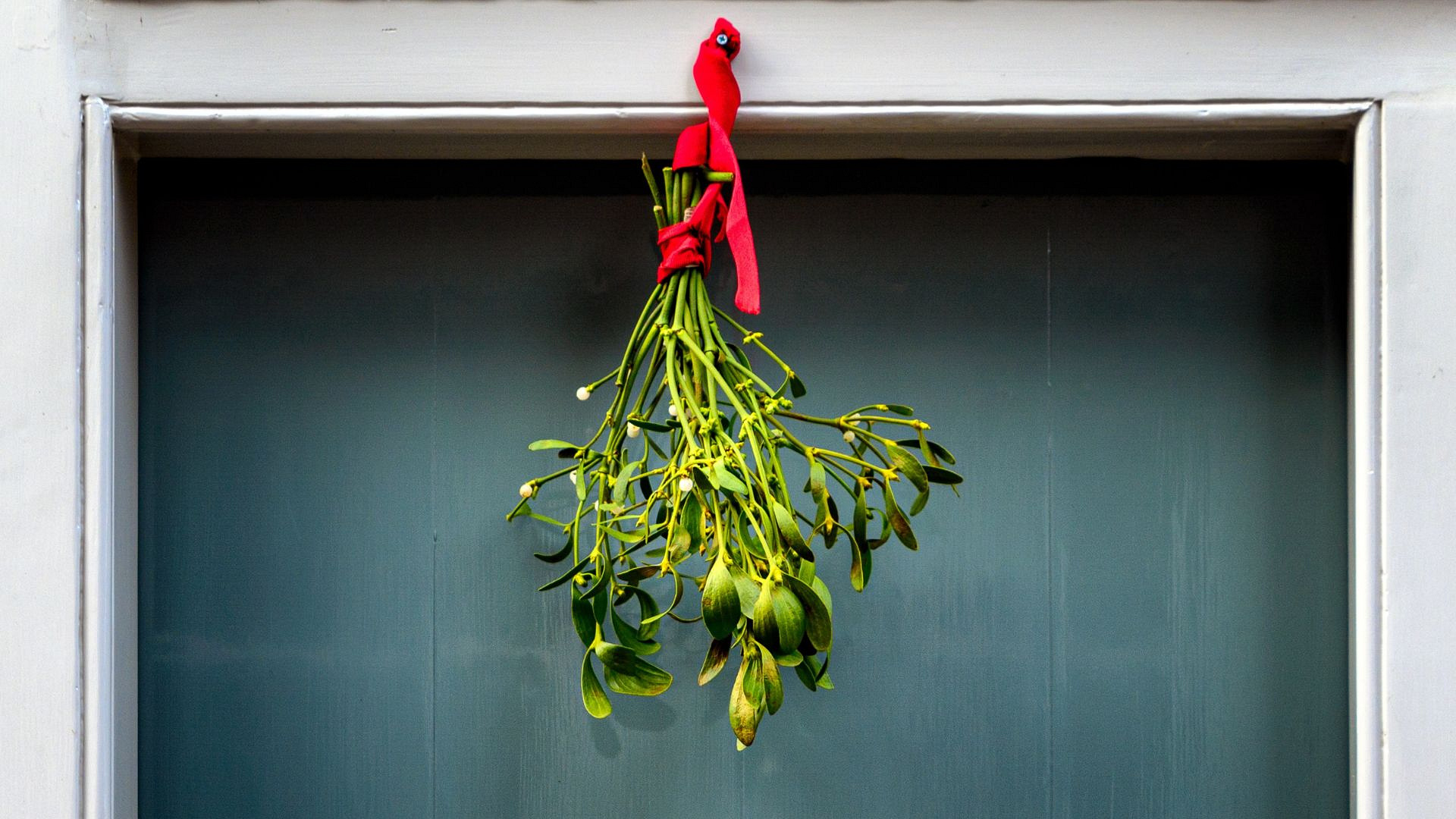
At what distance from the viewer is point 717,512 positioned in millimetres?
702

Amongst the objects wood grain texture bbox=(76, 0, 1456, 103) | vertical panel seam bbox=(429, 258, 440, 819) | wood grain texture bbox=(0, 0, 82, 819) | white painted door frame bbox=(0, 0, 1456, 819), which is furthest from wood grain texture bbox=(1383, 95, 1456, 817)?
wood grain texture bbox=(0, 0, 82, 819)

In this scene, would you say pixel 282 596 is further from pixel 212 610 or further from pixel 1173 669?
pixel 1173 669

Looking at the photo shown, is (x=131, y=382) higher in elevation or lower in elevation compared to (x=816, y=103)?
lower

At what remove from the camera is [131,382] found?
0.91 meters

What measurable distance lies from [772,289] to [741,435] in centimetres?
26

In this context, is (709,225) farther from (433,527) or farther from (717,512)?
(433,527)

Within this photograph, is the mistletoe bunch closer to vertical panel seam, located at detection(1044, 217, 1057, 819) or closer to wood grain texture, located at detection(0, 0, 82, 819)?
vertical panel seam, located at detection(1044, 217, 1057, 819)

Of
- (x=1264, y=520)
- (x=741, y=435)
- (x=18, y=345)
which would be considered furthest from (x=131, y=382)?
(x=1264, y=520)

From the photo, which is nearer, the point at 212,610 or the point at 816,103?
the point at 816,103

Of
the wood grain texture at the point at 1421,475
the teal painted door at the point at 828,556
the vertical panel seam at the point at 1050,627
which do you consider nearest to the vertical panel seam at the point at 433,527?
the teal painted door at the point at 828,556

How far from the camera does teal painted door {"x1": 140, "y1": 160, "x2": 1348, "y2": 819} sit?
0.95 metres

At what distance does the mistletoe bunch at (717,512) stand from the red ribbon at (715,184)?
0.01 metres

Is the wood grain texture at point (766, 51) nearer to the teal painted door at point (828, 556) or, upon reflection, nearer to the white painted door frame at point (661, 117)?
the white painted door frame at point (661, 117)

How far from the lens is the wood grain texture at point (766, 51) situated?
2.74 ft
